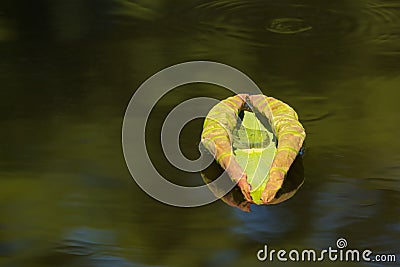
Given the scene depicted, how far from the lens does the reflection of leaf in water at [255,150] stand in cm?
98

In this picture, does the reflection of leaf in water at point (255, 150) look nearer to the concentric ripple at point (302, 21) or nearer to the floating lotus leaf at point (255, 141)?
the floating lotus leaf at point (255, 141)

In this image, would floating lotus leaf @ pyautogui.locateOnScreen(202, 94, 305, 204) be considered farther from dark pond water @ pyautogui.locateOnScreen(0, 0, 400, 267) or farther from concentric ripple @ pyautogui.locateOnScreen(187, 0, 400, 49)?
concentric ripple @ pyautogui.locateOnScreen(187, 0, 400, 49)

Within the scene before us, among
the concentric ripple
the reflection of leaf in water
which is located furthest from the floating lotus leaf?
the concentric ripple

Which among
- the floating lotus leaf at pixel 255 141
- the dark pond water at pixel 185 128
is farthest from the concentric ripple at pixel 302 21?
the floating lotus leaf at pixel 255 141

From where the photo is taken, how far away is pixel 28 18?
60.9 inches

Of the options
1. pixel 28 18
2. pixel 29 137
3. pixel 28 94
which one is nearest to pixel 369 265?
pixel 29 137

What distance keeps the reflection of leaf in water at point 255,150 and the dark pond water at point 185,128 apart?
0.04 meters

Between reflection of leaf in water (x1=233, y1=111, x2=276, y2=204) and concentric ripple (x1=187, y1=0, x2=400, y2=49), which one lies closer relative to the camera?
reflection of leaf in water (x1=233, y1=111, x2=276, y2=204)

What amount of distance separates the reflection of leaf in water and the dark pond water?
1.5 inches

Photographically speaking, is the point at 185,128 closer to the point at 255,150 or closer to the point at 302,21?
the point at 255,150

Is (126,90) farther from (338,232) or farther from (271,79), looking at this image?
(338,232)

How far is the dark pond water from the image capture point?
3.02 ft

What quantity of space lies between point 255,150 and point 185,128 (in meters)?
0.15

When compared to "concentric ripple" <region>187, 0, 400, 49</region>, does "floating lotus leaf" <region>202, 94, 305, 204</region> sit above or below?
below
